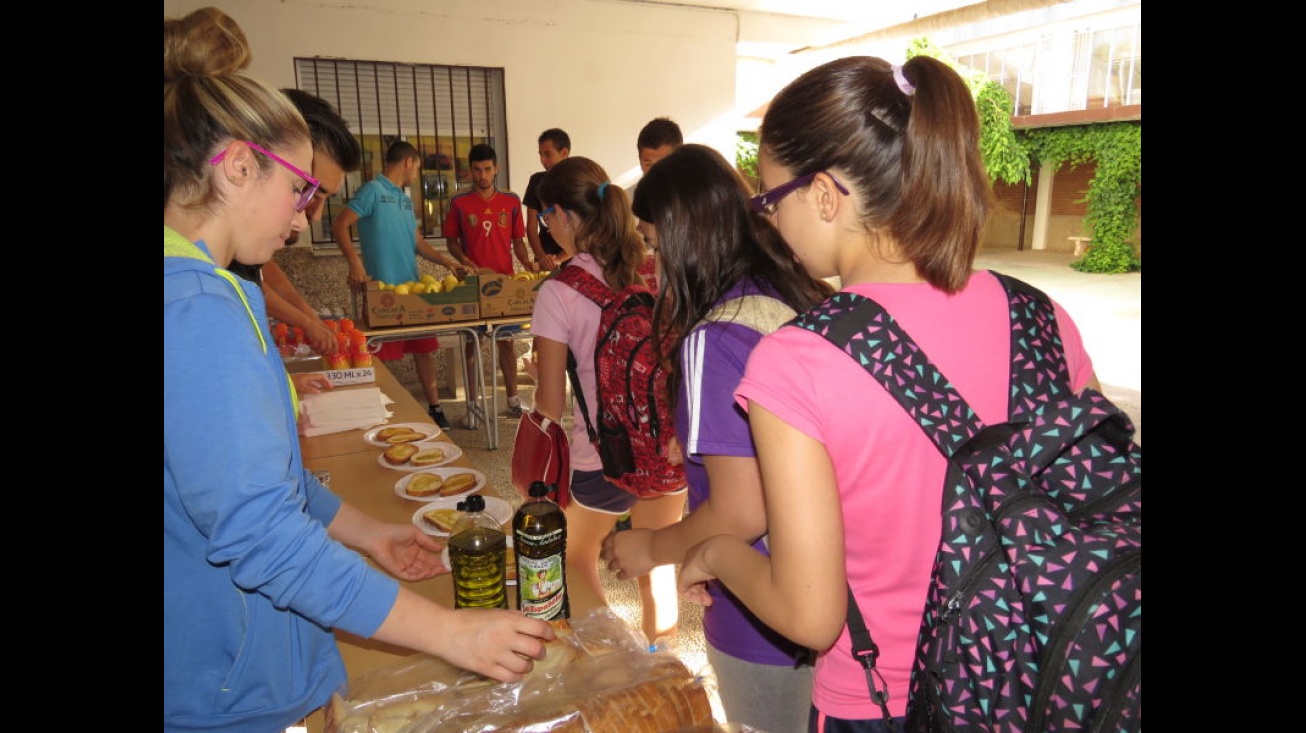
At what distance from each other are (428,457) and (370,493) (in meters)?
0.23

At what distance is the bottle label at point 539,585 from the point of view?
1288 millimetres

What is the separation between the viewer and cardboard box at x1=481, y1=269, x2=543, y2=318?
488 centimetres

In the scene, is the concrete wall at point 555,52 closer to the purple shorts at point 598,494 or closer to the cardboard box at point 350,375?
the cardboard box at point 350,375

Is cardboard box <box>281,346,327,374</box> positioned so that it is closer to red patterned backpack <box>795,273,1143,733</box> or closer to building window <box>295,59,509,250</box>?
red patterned backpack <box>795,273,1143,733</box>

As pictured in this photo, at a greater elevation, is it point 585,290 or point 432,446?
point 585,290

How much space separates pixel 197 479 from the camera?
83cm

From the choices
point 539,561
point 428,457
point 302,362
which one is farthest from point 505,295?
point 539,561

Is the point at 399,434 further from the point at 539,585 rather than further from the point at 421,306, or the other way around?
the point at 421,306

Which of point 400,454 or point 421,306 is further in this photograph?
point 421,306

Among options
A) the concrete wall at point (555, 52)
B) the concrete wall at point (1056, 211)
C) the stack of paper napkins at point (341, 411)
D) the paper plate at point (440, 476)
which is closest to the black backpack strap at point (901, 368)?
the paper plate at point (440, 476)

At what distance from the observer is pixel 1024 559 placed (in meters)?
0.77
